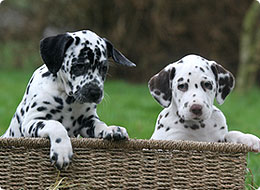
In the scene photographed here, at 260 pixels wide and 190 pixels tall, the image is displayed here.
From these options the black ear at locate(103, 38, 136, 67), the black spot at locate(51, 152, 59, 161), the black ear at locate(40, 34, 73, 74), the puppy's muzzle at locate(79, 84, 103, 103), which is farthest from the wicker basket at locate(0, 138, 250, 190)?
the black ear at locate(103, 38, 136, 67)

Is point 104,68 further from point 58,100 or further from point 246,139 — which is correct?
point 246,139

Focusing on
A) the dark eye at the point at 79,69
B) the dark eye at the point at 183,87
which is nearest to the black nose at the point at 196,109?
the dark eye at the point at 183,87

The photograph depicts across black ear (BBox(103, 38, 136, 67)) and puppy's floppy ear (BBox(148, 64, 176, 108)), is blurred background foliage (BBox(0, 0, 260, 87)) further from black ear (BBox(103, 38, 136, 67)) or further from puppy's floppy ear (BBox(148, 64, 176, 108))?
black ear (BBox(103, 38, 136, 67))

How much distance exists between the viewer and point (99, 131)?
4.07 meters

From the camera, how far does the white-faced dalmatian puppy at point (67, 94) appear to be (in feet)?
12.1

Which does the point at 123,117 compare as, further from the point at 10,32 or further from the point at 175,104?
the point at 10,32

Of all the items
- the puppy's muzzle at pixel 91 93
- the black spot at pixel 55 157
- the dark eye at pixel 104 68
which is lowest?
the black spot at pixel 55 157

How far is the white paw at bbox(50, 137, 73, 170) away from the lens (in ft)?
11.6

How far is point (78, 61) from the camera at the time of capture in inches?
154

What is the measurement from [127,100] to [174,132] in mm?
4999

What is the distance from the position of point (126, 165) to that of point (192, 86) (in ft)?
2.85

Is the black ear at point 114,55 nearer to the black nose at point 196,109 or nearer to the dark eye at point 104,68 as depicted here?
the dark eye at point 104,68

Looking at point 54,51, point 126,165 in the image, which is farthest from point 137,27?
point 126,165

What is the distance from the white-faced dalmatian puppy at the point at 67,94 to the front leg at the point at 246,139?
3.34 feet
